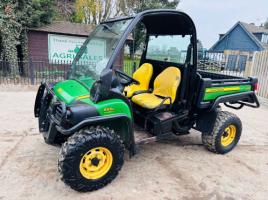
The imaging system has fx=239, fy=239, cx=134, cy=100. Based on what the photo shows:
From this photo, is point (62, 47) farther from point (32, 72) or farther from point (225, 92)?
point (225, 92)

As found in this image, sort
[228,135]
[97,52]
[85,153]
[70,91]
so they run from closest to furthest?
[85,153]
[70,91]
[97,52]
[228,135]

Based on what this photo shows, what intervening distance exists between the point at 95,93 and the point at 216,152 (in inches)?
94.2

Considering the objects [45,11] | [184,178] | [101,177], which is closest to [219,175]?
[184,178]

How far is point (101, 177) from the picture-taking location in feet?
9.20

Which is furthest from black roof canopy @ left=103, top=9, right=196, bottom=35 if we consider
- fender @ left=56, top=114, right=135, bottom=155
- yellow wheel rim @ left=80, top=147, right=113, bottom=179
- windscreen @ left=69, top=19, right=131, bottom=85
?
yellow wheel rim @ left=80, top=147, right=113, bottom=179

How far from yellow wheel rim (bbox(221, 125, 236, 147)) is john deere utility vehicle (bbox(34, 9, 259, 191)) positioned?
2 centimetres

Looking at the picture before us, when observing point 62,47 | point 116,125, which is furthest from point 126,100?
point 62,47

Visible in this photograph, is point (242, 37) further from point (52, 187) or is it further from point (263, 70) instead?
point (52, 187)

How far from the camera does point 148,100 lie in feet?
12.0

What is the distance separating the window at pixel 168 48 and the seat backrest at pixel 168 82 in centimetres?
21

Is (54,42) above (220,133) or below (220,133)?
above

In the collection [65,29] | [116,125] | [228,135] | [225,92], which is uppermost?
[65,29]

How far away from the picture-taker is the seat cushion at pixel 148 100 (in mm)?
3489

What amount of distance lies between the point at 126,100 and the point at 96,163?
0.81 meters
